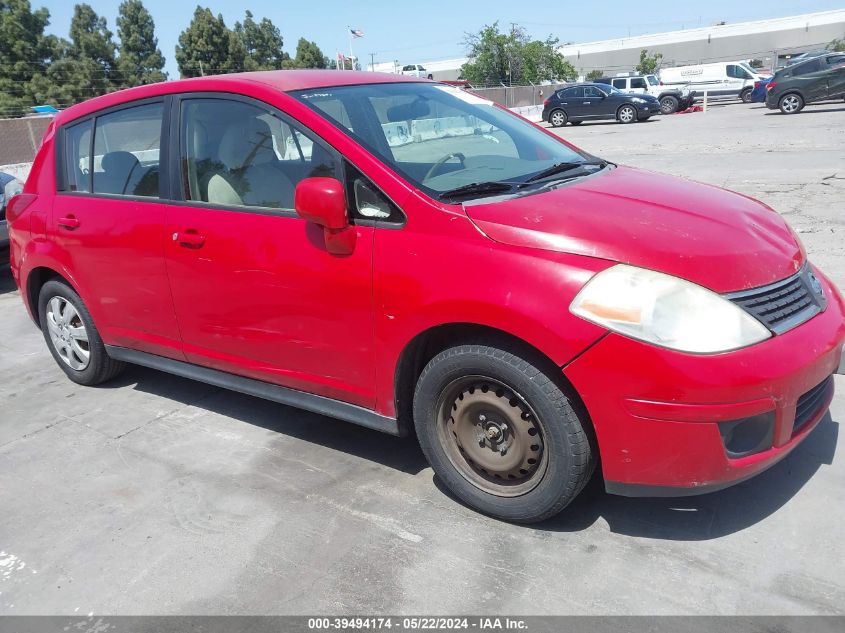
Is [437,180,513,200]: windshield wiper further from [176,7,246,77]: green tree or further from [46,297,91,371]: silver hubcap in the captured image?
[176,7,246,77]: green tree

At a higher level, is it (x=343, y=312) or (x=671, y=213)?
(x=671, y=213)

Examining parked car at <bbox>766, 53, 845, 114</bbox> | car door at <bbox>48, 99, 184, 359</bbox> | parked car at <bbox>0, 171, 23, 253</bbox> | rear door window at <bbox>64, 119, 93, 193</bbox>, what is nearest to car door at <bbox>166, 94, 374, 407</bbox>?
car door at <bbox>48, 99, 184, 359</bbox>

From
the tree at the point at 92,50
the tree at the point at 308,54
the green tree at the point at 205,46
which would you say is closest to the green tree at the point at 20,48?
the tree at the point at 92,50

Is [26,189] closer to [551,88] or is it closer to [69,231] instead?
[69,231]

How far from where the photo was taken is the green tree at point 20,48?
41.2 meters

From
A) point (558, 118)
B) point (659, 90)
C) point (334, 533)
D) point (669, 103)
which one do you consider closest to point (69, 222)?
point (334, 533)

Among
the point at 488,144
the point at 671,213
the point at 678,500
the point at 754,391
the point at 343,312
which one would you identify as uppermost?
the point at 488,144

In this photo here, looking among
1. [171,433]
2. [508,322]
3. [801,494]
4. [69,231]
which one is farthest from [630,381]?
[69,231]

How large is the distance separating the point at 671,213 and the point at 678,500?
3.98ft

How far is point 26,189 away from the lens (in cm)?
461

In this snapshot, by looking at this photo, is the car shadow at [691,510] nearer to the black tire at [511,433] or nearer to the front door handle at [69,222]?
the black tire at [511,433]

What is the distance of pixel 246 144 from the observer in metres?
3.43

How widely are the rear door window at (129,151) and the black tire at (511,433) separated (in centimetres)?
198

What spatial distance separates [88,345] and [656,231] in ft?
11.8
